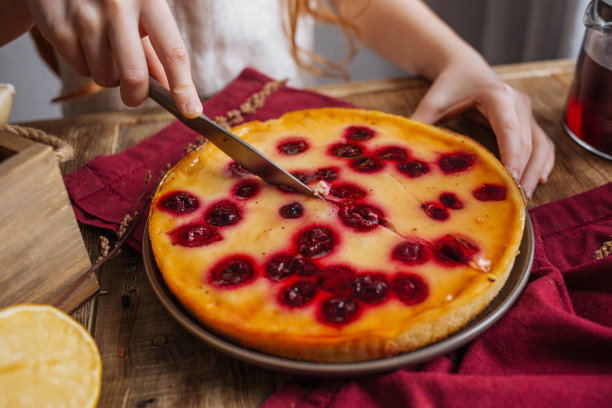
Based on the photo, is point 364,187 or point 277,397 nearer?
point 277,397

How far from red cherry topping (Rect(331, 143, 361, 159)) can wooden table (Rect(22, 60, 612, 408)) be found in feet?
1.34

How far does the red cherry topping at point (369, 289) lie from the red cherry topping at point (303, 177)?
287mm

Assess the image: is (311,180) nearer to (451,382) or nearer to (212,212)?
(212,212)

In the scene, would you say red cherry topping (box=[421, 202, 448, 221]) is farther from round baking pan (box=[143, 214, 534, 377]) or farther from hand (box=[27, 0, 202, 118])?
hand (box=[27, 0, 202, 118])

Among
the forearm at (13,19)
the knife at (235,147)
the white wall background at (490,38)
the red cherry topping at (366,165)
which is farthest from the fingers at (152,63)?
the white wall background at (490,38)

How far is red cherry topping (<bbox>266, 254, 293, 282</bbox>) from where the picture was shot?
0.90m

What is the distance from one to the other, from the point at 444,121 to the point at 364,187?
1.62 ft

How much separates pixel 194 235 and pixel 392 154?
0.45m

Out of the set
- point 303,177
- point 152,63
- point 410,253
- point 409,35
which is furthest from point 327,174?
point 409,35

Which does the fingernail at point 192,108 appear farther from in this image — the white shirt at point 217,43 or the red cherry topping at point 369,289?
the white shirt at point 217,43

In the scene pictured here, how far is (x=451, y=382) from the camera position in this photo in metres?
0.79

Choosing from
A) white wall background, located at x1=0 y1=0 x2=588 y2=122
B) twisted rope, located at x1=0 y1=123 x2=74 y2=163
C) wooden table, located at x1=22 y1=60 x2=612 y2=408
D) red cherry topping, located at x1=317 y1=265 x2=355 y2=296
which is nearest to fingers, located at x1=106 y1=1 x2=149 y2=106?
twisted rope, located at x1=0 y1=123 x2=74 y2=163

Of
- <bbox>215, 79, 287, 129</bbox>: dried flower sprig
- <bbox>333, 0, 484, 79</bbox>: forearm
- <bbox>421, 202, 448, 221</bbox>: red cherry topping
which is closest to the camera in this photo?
<bbox>421, 202, 448, 221</bbox>: red cherry topping

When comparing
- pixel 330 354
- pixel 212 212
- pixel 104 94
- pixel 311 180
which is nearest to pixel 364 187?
pixel 311 180
